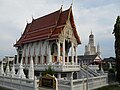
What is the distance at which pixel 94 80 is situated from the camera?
1820 cm

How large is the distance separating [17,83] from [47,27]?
16077mm

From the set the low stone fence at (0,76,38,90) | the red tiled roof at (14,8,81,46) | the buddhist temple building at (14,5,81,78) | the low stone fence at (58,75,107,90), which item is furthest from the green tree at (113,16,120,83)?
the low stone fence at (0,76,38,90)

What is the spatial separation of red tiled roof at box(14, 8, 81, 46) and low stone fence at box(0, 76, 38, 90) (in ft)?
36.4

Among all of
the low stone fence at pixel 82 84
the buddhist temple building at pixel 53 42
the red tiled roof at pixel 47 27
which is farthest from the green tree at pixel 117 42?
the red tiled roof at pixel 47 27

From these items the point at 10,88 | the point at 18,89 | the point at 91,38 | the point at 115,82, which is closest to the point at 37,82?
the point at 18,89

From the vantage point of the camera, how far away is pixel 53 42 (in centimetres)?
2973

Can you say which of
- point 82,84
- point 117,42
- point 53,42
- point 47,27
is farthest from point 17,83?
point 47,27

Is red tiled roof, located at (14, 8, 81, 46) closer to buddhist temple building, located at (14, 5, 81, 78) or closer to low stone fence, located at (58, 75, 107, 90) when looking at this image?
buddhist temple building, located at (14, 5, 81, 78)

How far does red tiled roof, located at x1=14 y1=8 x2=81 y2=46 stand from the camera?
29.8 meters

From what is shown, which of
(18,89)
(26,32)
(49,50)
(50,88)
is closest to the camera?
(50,88)

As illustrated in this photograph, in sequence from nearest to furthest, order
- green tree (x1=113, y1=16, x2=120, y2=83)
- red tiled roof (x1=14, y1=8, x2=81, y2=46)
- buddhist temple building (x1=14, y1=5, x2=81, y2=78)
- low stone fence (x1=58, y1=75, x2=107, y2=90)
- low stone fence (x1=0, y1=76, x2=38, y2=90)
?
low stone fence (x1=58, y1=75, x2=107, y2=90) < low stone fence (x1=0, y1=76, x2=38, y2=90) < green tree (x1=113, y1=16, x2=120, y2=83) < buddhist temple building (x1=14, y1=5, x2=81, y2=78) < red tiled roof (x1=14, y1=8, x2=81, y2=46)

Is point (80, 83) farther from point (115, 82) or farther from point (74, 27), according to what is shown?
point (74, 27)

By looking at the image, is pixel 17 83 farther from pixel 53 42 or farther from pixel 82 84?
pixel 53 42

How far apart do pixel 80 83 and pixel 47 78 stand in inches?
129
